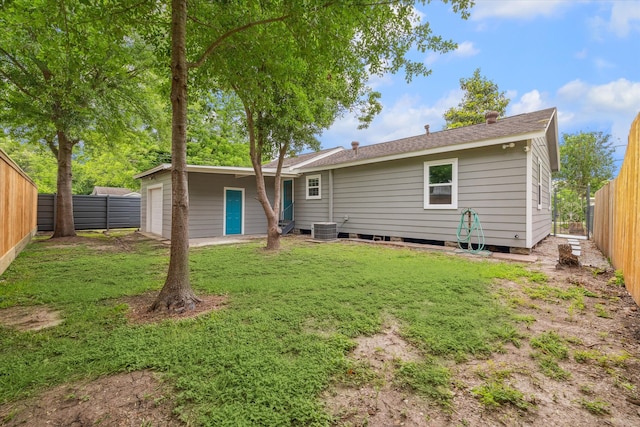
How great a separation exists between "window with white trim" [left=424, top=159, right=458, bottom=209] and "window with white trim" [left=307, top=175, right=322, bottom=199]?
4.49 meters

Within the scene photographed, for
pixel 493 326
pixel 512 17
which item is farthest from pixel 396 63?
pixel 512 17

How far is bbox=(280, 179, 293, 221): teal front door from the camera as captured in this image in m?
12.6

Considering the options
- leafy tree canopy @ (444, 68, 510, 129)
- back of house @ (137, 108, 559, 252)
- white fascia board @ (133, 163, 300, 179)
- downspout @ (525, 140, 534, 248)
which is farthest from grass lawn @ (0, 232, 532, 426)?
leafy tree canopy @ (444, 68, 510, 129)

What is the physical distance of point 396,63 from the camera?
439cm

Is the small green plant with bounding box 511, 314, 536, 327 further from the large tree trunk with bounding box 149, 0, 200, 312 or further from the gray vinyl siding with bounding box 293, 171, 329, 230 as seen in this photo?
the gray vinyl siding with bounding box 293, 171, 329, 230

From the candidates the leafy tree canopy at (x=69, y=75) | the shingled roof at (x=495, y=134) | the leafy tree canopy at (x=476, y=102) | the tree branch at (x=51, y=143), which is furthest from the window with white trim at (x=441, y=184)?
the leafy tree canopy at (x=476, y=102)

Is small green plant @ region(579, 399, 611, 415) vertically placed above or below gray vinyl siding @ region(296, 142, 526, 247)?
below

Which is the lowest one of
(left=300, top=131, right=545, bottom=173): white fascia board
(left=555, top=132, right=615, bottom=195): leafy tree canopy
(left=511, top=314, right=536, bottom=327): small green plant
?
(left=511, top=314, right=536, bottom=327): small green plant

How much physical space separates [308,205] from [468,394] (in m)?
10.3

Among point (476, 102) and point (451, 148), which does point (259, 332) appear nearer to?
point (451, 148)

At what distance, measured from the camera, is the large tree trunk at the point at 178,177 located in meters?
3.28

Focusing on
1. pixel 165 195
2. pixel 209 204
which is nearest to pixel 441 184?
pixel 209 204

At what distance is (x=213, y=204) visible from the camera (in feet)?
35.8

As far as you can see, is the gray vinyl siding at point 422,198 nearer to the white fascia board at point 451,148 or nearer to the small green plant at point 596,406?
the white fascia board at point 451,148
